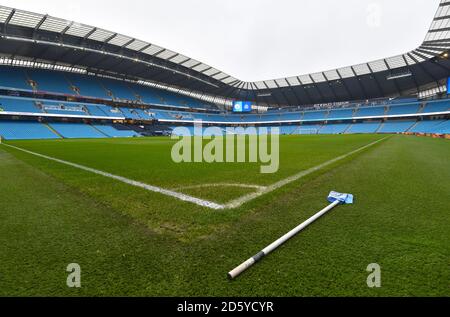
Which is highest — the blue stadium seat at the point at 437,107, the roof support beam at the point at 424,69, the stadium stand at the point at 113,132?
the roof support beam at the point at 424,69

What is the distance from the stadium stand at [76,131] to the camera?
131 ft

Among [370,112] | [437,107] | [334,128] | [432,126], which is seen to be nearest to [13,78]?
[334,128]

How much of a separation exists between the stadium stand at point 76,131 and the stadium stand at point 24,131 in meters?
1.55

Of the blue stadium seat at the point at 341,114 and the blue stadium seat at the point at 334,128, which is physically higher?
the blue stadium seat at the point at 341,114

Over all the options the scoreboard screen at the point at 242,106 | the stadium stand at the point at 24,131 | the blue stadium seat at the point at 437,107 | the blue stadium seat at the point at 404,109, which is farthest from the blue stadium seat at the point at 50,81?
the blue stadium seat at the point at 437,107

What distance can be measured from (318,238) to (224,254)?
104cm

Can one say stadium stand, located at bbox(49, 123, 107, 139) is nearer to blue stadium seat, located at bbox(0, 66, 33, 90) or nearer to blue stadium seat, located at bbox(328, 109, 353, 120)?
blue stadium seat, located at bbox(0, 66, 33, 90)

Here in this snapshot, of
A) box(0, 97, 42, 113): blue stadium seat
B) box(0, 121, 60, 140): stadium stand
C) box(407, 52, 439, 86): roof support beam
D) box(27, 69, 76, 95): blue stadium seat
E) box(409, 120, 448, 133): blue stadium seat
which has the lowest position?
box(0, 121, 60, 140): stadium stand

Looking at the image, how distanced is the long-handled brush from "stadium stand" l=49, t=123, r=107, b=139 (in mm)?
46510

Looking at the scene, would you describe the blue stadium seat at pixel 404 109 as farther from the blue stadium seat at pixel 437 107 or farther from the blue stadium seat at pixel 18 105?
the blue stadium seat at pixel 18 105

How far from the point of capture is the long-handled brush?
1769 millimetres

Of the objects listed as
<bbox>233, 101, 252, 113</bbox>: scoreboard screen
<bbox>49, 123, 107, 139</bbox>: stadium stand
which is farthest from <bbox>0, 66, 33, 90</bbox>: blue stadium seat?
<bbox>233, 101, 252, 113</bbox>: scoreboard screen
